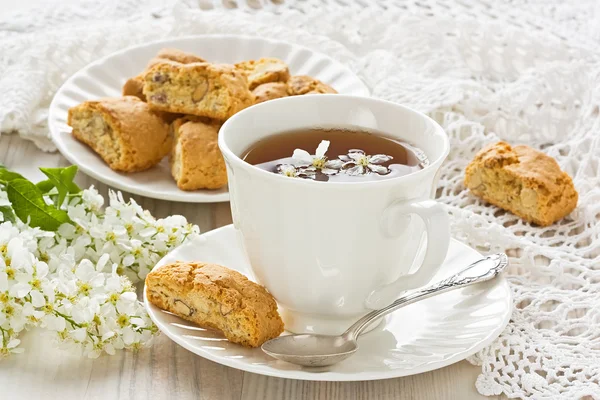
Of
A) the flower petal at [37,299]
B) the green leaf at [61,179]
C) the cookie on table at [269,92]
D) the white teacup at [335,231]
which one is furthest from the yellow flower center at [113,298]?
the cookie on table at [269,92]

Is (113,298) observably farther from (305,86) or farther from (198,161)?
(305,86)

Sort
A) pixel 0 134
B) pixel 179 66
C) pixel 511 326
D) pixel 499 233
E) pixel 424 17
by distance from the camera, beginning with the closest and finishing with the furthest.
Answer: pixel 511 326, pixel 499 233, pixel 179 66, pixel 0 134, pixel 424 17

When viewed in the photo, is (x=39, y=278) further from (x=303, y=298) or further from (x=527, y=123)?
(x=527, y=123)

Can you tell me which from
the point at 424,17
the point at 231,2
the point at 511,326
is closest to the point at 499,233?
the point at 511,326

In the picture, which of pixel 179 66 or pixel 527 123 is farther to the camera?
pixel 527 123

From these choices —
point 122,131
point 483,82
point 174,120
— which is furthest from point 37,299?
point 483,82

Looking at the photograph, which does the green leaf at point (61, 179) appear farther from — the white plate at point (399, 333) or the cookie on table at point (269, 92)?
the cookie on table at point (269, 92)
